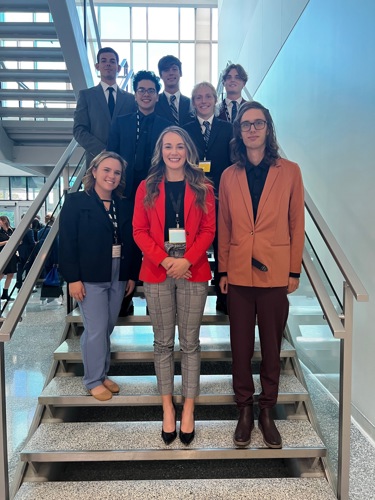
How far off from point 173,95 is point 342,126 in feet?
4.12

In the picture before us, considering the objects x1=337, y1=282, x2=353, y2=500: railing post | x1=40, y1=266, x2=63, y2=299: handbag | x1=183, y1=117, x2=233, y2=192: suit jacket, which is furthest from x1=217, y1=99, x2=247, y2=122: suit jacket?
x1=40, y1=266, x2=63, y2=299: handbag

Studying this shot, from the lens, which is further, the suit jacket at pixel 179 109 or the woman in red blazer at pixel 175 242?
the suit jacket at pixel 179 109

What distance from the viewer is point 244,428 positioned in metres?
1.89

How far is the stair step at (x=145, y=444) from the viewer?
1847mm

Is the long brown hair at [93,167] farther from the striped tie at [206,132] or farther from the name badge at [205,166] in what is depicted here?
the striped tie at [206,132]

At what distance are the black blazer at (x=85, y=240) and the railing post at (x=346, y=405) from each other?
4.02 feet

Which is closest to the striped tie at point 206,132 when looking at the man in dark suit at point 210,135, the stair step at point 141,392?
the man in dark suit at point 210,135

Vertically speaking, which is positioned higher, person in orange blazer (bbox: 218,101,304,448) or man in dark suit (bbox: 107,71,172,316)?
man in dark suit (bbox: 107,71,172,316)

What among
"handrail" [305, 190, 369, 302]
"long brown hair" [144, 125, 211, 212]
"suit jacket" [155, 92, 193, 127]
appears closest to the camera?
"handrail" [305, 190, 369, 302]

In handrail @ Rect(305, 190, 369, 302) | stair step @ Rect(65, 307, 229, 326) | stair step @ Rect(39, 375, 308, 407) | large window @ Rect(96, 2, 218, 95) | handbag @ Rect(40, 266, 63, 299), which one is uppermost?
large window @ Rect(96, 2, 218, 95)

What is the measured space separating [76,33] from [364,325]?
4204mm

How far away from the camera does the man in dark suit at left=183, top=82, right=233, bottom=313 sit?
8.04ft

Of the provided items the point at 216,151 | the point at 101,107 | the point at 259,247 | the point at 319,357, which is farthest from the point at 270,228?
the point at 101,107

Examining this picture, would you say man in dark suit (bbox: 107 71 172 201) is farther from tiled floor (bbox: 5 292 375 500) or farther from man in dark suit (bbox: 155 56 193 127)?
tiled floor (bbox: 5 292 375 500)
